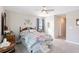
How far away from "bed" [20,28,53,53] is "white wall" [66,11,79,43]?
414mm

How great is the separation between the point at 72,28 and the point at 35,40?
0.78 meters

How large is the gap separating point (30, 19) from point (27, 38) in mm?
385

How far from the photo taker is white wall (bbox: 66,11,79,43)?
197cm

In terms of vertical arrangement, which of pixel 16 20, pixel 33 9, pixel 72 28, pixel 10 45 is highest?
pixel 33 9

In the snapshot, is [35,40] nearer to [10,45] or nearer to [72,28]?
[10,45]

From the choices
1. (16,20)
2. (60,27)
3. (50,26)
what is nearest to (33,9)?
(16,20)

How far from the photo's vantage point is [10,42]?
1.75 m

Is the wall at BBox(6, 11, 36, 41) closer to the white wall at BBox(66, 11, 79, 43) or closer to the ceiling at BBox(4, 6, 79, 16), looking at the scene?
the ceiling at BBox(4, 6, 79, 16)

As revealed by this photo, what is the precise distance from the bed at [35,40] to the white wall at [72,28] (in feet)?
Result: 1.36

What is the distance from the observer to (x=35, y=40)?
6.43 feet

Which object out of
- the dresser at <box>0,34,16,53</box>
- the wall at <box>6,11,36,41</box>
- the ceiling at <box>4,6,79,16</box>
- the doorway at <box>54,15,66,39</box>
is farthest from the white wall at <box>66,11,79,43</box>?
the dresser at <box>0,34,16,53</box>
